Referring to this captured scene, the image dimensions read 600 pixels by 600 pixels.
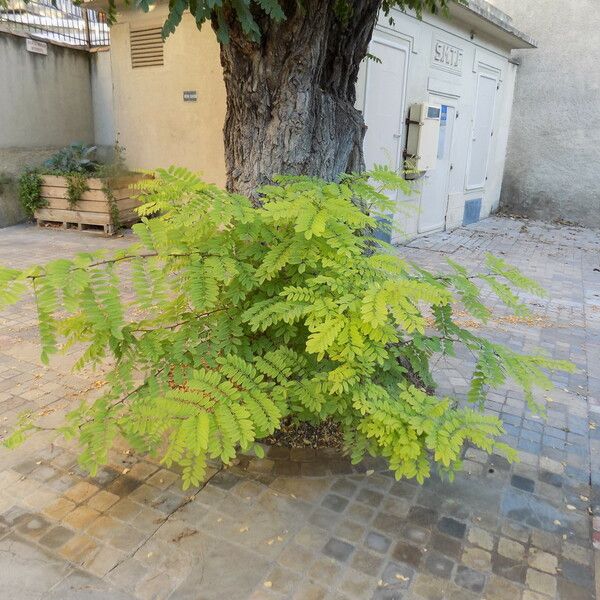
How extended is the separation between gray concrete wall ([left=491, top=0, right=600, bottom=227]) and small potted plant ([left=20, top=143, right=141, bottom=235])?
8.93 m

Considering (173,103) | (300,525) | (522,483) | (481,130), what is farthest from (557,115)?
(300,525)

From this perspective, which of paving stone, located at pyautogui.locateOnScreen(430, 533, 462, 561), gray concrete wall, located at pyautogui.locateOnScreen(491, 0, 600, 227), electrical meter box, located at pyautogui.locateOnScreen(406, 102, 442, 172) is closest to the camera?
paving stone, located at pyautogui.locateOnScreen(430, 533, 462, 561)

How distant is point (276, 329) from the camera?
9.35 ft

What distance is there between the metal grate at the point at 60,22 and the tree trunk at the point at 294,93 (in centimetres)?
811

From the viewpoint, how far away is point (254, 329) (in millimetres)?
2537

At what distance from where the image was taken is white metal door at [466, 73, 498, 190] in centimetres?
1081

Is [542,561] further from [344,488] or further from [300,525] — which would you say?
[300,525]

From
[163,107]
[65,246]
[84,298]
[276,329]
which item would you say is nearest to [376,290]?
[276,329]

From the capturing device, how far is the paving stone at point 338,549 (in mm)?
2471

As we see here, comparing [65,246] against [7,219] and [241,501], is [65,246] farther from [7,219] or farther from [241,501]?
[241,501]

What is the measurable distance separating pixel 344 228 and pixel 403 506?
1.49 meters

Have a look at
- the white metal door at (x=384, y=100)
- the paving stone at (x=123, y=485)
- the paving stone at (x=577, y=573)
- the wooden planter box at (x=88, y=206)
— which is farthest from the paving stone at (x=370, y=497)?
the wooden planter box at (x=88, y=206)

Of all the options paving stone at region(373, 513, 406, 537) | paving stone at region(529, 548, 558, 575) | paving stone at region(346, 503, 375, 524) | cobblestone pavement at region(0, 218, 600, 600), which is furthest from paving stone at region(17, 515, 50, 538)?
paving stone at region(529, 548, 558, 575)

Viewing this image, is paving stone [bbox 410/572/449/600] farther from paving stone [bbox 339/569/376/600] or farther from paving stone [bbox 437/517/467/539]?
paving stone [bbox 437/517/467/539]
